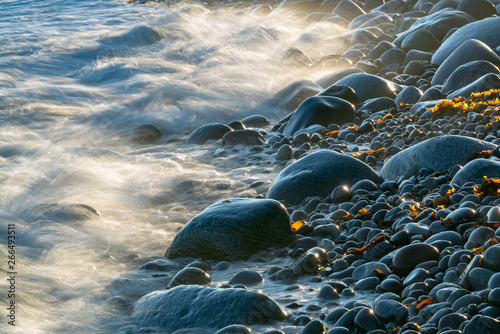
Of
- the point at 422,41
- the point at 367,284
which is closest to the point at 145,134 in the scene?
the point at 422,41

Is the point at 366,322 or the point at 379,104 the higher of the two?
the point at 366,322

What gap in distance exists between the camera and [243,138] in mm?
5648

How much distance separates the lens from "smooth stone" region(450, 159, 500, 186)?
10.5 ft

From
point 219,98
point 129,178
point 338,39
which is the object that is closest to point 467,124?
point 129,178

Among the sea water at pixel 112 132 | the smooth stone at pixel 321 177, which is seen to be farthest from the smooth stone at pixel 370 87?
the smooth stone at pixel 321 177

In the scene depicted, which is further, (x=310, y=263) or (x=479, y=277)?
(x=310, y=263)

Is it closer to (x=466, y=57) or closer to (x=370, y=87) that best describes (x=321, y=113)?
(x=370, y=87)

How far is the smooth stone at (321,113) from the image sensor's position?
218 inches

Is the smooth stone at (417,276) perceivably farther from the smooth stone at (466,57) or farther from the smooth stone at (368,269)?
the smooth stone at (466,57)

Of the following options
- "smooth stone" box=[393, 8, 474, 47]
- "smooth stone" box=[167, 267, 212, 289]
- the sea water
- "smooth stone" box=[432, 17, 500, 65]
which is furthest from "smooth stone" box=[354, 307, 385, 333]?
"smooth stone" box=[393, 8, 474, 47]

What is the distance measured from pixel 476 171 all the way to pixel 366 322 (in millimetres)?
1532

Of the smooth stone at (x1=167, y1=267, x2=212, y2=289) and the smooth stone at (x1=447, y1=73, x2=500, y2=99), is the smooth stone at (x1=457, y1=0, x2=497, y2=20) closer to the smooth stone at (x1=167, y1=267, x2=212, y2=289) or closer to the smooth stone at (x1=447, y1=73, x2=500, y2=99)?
the smooth stone at (x1=447, y1=73, x2=500, y2=99)

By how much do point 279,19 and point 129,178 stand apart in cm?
820

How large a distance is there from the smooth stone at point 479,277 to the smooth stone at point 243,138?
11.6ft
